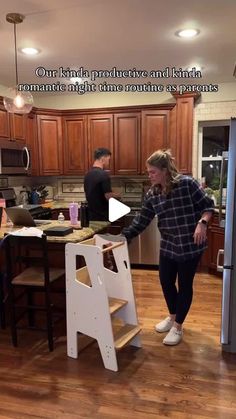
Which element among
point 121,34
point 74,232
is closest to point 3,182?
point 74,232

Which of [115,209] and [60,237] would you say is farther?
[115,209]

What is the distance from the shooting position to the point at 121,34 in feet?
9.62

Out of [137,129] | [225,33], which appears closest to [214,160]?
[137,129]

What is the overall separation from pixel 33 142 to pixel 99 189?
1.82m

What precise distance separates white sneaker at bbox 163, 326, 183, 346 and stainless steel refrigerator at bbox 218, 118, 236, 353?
0.32 metres

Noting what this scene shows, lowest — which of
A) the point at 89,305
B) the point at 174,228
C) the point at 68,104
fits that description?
the point at 89,305

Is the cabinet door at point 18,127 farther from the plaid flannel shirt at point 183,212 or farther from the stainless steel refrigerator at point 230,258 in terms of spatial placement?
the stainless steel refrigerator at point 230,258

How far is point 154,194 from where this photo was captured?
246 centimetres

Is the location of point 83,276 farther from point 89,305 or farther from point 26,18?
point 26,18

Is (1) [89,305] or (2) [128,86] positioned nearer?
(1) [89,305]

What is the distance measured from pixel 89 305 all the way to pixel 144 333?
0.75 metres

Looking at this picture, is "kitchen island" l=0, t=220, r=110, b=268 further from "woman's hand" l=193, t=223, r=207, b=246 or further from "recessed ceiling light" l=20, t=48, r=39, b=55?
"recessed ceiling light" l=20, t=48, r=39, b=55

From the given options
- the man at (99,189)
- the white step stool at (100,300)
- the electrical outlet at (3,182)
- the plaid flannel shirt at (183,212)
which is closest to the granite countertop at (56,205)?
the electrical outlet at (3,182)

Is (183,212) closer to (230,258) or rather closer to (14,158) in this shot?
(230,258)
